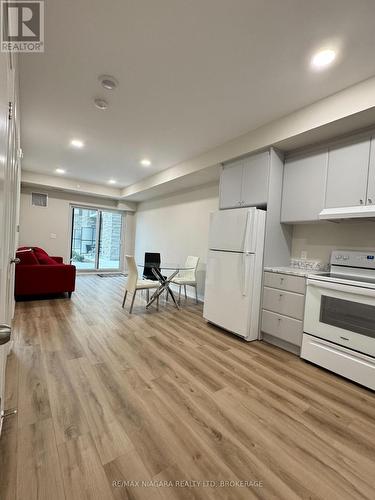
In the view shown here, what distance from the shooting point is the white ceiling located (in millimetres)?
1583

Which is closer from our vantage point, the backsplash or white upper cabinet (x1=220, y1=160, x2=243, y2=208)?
the backsplash

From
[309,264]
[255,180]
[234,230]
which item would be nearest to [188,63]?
[255,180]

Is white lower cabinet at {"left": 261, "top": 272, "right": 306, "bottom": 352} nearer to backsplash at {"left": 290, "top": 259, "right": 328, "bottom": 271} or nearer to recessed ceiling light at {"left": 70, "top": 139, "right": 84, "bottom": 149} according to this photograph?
backsplash at {"left": 290, "top": 259, "right": 328, "bottom": 271}

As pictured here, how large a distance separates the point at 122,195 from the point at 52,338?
16.7 ft

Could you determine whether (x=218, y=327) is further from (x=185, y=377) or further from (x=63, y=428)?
(x=63, y=428)

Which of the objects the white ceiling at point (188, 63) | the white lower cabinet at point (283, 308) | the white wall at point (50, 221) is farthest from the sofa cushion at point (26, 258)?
the white lower cabinet at point (283, 308)

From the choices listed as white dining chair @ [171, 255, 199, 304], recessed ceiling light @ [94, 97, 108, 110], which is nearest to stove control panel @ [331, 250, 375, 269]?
white dining chair @ [171, 255, 199, 304]

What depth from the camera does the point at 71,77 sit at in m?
2.33

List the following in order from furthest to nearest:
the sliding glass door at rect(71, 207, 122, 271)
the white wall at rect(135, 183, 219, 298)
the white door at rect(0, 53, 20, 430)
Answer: the sliding glass door at rect(71, 207, 122, 271), the white wall at rect(135, 183, 219, 298), the white door at rect(0, 53, 20, 430)

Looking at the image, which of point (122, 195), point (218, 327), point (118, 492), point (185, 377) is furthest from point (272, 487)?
point (122, 195)

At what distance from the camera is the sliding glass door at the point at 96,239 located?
7.33 meters

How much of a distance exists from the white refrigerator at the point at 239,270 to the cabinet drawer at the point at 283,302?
4.5 inches

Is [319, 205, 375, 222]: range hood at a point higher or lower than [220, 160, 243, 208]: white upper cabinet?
lower

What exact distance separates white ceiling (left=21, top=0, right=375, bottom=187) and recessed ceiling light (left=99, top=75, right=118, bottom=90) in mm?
53
